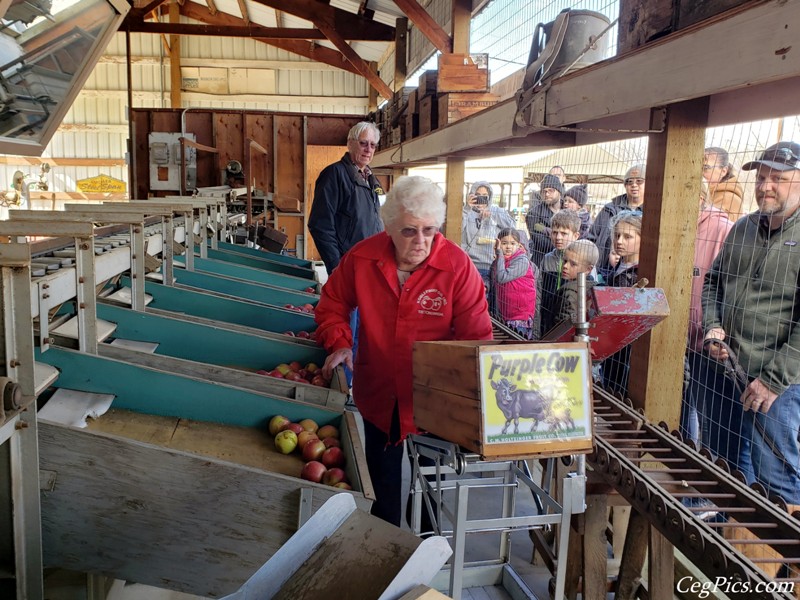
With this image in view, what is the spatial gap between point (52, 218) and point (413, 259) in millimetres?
1308

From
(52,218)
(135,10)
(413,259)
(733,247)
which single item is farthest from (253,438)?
(135,10)

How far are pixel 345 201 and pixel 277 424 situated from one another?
72.9 inches

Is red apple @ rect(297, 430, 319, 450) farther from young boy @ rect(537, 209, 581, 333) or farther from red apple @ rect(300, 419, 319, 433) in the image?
young boy @ rect(537, 209, 581, 333)

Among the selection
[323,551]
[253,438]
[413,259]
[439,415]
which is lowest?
[253,438]

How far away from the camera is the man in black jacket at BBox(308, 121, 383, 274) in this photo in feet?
12.8

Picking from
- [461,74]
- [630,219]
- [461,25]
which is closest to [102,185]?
[461,25]

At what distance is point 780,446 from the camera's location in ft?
8.41

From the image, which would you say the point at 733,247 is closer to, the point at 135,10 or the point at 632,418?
the point at 632,418

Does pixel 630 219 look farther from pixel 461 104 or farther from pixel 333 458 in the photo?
pixel 333 458

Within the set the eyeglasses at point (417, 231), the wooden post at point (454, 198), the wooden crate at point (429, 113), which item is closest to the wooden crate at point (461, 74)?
the wooden crate at point (429, 113)

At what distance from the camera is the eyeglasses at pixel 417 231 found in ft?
7.15

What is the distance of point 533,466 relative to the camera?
4.32 meters

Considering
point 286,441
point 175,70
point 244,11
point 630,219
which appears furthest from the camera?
point 175,70

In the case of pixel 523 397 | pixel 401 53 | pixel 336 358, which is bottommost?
pixel 336 358
